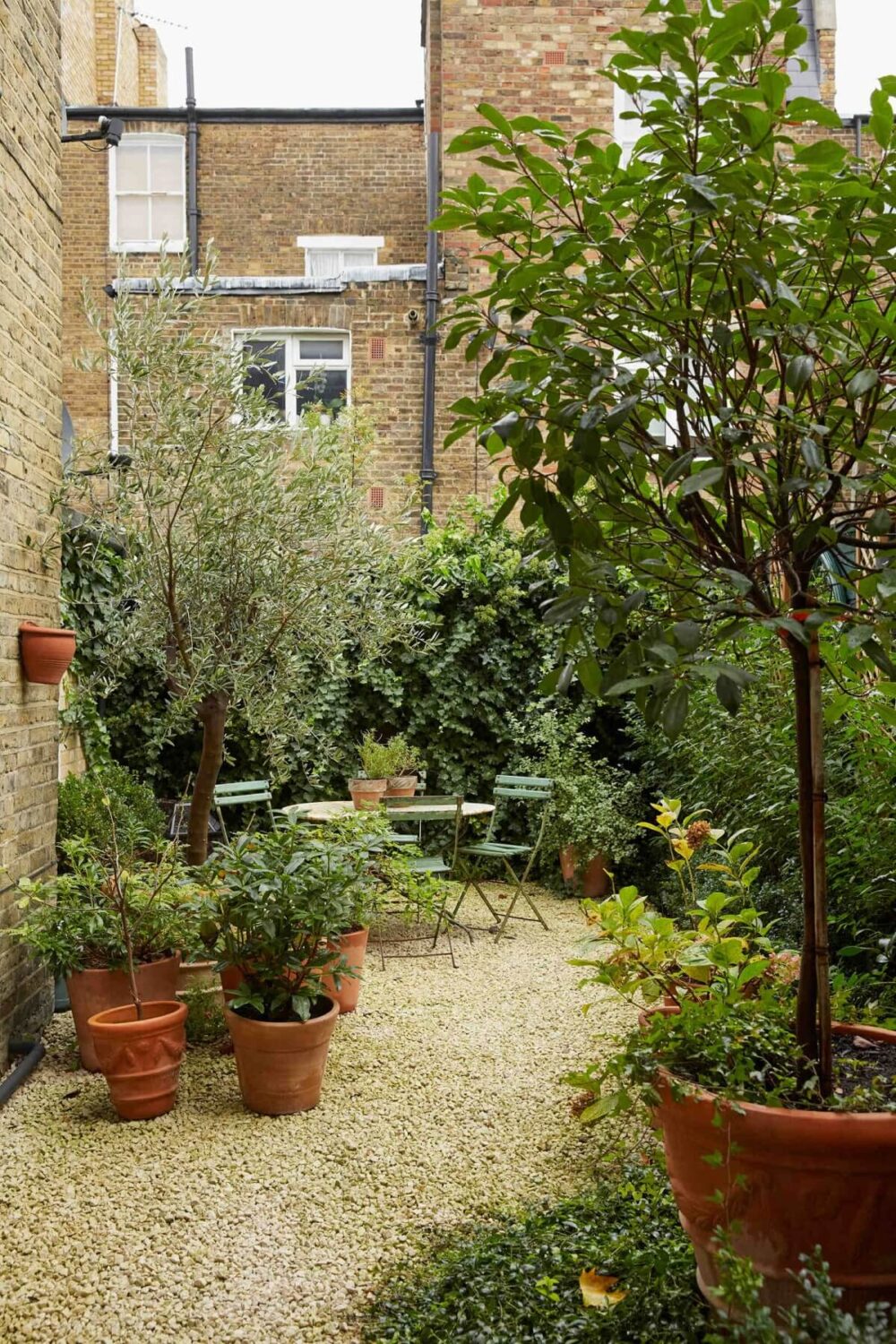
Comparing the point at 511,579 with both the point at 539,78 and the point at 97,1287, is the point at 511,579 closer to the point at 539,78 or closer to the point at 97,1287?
the point at 539,78

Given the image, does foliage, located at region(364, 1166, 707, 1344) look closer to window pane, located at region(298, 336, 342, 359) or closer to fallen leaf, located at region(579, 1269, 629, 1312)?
fallen leaf, located at region(579, 1269, 629, 1312)

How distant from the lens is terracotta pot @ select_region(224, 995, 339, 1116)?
388cm

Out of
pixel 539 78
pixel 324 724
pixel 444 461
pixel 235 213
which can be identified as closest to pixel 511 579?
pixel 324 724

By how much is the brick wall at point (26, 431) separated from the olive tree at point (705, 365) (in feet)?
9.05

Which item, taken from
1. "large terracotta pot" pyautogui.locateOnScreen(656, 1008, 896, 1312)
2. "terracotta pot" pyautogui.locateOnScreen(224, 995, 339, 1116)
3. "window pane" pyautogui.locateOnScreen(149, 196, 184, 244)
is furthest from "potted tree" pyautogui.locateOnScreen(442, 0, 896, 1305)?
"window pane" pyautogui.locateOnScreen(149, 196, 184, 244)

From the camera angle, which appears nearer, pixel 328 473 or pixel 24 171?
pixel 24 171

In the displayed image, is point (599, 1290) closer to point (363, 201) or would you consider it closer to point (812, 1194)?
point (812, 1194)

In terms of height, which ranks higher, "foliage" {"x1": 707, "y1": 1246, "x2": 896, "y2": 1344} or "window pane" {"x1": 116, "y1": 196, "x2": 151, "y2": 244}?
"window pane" {"x1": 116, "y1": 196, "x2": 151, "y2": 244}

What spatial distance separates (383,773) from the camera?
24.5 ft

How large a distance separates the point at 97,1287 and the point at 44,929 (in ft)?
5.61

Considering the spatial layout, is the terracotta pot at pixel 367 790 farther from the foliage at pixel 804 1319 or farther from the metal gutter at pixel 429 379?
the foliage at pixel 804 1319

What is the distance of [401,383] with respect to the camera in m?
10.9

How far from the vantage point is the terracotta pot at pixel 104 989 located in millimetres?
4301

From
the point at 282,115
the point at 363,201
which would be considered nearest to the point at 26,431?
the point at 363,201
